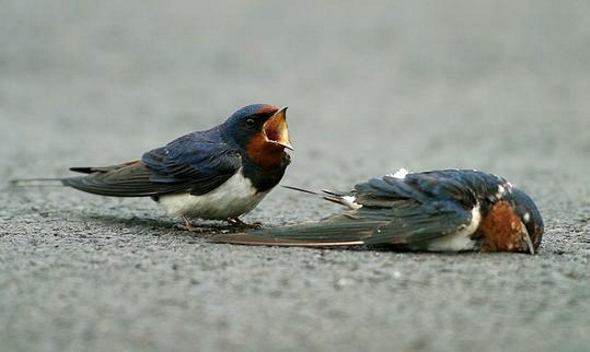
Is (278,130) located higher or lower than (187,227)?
higher

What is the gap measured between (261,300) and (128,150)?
5893 millimetres

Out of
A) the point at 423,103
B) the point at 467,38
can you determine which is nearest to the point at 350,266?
the point at 423,103

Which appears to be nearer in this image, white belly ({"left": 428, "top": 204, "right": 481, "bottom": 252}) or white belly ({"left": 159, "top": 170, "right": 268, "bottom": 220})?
white belly ({"left": 428, "top": 204, "right": 481, "bottom": 252})

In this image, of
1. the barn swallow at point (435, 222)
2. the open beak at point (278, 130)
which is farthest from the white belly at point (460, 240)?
the open beak at point (278, 130)

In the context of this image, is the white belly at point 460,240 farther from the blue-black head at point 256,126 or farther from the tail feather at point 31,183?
the tail feather at point 31,183

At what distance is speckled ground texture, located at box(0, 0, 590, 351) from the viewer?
136 inches

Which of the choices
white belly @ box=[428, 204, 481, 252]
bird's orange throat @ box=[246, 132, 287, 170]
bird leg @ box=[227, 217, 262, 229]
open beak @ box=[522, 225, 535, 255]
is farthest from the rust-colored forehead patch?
open beak @ box=[522, 225, 535, 255]

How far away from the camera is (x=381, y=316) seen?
3512 millimetres

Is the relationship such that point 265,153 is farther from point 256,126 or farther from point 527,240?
point 527,240

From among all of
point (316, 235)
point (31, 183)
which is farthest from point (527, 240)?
point (31, 183)

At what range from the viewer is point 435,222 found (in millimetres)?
4438

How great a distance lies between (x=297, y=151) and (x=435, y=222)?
5.24 metres

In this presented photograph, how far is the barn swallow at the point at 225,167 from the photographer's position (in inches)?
195

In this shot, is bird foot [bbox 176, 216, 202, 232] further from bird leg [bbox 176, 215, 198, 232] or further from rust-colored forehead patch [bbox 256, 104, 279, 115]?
rust-colored forehead patch [bbox 256, 104, 279, 115]
